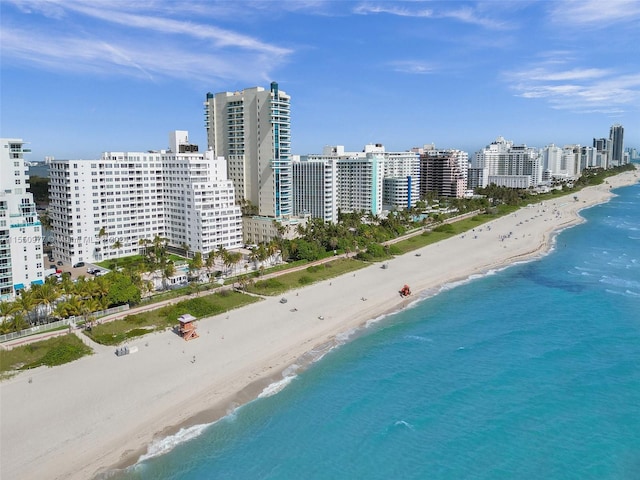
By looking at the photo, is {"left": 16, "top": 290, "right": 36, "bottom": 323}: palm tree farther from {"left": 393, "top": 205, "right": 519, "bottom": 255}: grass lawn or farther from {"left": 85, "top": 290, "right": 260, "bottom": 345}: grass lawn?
{"left": 393, "top": 205, "right": 519, "bottom": 255}: grass lawn

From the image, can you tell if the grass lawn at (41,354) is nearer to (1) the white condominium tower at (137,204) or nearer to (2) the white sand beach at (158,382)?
(2) the white sand beach at (158,382)

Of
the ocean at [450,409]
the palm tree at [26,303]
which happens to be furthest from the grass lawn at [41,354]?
the ocean at [450,409]

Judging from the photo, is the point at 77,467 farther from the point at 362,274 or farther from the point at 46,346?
the point at 362,274

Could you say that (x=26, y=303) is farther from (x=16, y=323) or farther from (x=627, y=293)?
(x=627, y=293)

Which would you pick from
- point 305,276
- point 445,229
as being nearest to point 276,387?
point 305,276

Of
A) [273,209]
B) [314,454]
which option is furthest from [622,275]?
[314,454]

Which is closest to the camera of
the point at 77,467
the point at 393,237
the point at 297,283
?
the point at 77,467

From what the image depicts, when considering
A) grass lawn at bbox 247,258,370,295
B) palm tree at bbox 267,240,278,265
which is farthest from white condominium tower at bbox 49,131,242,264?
grass lawn at bbox 247,258,370,295
